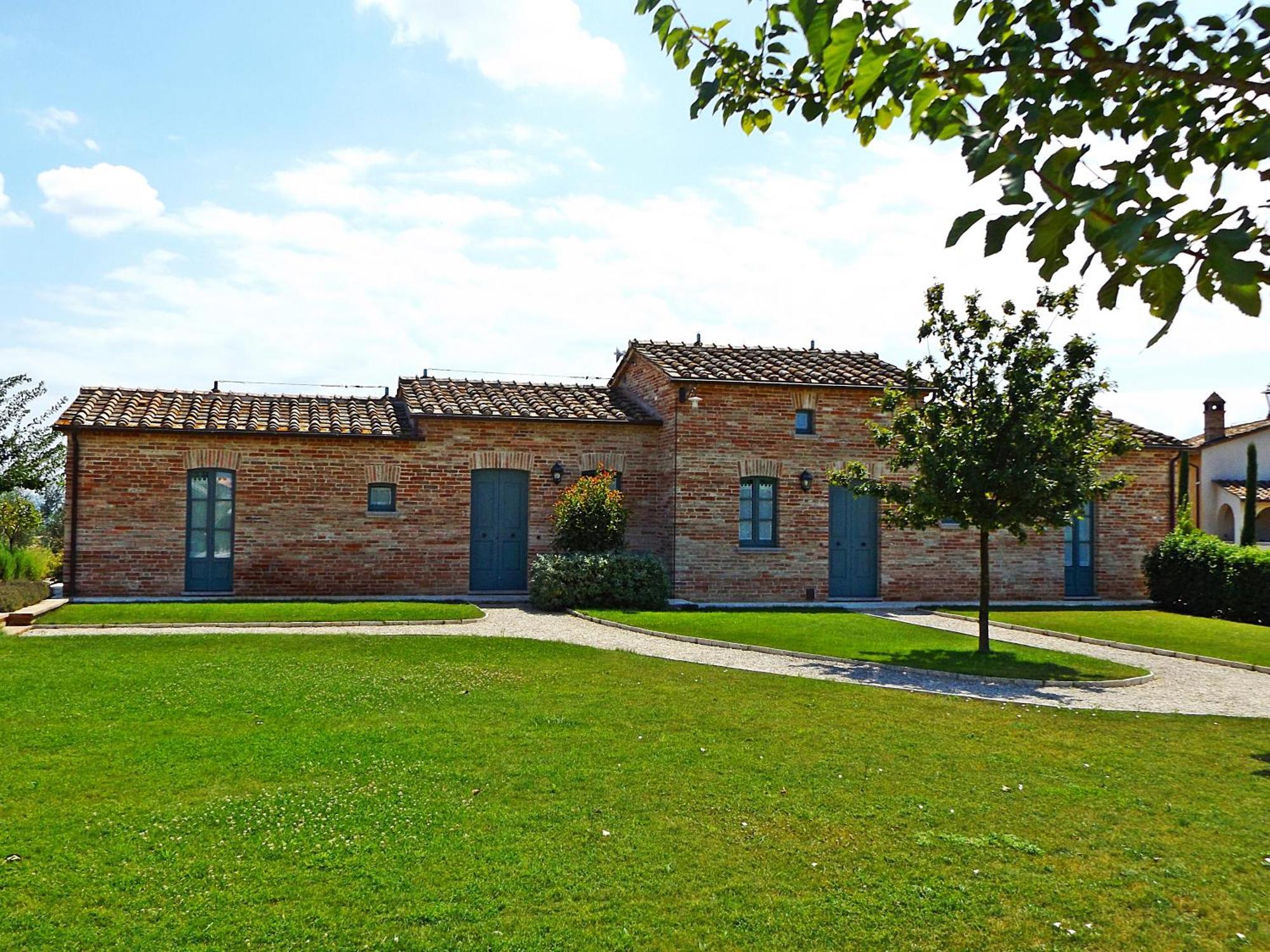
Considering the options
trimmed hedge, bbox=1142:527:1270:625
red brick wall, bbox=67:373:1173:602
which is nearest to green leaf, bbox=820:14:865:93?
red brick wall, bbox=67:373:1173:602

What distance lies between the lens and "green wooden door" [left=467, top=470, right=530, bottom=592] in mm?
19562

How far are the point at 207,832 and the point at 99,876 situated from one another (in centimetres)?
67

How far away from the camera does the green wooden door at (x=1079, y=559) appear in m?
21.6

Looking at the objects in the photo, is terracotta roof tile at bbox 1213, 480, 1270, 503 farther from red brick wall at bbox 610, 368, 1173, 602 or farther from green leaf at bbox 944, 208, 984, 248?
green leaf at bbox 944, 208, 984, 248

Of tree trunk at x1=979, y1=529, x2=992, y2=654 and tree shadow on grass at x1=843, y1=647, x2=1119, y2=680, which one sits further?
tree trunk at x1=979, y1=529, x2=992, y2=654

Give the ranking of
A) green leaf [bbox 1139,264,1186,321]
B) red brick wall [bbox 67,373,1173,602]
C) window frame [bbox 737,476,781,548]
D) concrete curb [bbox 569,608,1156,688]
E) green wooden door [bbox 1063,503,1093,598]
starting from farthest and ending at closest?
green wooden door [bbox 1063,503,1093,598] < window frame [bbox 737,476,781,548] < red brick wall [bbox 67,373,1173,602] < concrete curb [bbox 569,608,1156,688] < green leaf [bbox 1139,264,1186,321]

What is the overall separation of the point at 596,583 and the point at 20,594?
361 inches

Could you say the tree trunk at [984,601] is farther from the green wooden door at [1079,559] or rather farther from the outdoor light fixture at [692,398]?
the green wooden door at [1079,559]

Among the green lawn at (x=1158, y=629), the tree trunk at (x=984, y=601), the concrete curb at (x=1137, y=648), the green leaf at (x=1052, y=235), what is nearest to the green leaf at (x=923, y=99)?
the green leaf at (x=1052, y=235)

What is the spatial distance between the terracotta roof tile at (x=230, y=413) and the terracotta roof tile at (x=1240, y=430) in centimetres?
2922

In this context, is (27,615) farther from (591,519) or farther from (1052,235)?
(1052,235)

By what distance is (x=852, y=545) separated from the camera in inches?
807

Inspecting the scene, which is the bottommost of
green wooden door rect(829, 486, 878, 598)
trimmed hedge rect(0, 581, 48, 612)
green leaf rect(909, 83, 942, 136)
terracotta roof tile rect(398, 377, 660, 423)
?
trimmed hedge rect(0, 581, 48, 612)

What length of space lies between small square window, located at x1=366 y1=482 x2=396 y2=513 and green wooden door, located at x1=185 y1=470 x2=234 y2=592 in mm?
2511
